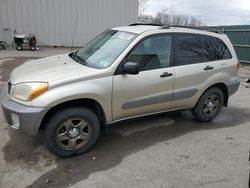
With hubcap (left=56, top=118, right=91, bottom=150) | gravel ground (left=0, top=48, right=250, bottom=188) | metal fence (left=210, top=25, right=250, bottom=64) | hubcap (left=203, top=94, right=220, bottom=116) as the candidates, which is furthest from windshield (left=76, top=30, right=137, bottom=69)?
metal fence (left=210, top=25, right=250, bottom=64)

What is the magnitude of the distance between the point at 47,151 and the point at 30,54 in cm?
885

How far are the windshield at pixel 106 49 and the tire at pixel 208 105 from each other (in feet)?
6.06

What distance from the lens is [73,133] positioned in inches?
127

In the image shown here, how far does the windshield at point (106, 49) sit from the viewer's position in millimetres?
3439

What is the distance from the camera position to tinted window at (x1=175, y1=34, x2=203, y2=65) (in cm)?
392

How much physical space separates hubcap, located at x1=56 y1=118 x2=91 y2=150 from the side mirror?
0.92m

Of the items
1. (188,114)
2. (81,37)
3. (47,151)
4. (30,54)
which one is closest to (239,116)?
(188,114)

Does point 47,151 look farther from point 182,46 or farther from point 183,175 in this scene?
point 182,46

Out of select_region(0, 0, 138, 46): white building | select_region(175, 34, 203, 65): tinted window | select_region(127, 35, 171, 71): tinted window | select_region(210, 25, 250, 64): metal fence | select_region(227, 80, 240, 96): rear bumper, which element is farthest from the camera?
select_region(0, 0, 138, 46): white building

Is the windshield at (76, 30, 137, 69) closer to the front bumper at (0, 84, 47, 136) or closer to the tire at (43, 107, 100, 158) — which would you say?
the tire at (43, 107, 100, 158)

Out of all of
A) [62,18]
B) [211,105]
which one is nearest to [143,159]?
[211,105]

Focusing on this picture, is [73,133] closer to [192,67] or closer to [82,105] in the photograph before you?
[82,105]

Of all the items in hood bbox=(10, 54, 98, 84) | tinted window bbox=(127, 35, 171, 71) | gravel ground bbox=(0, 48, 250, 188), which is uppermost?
tinted window bbox=(127, 35, 171, 71)

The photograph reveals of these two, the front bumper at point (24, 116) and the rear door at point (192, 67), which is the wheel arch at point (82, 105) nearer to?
the front bumper at point (24, 116)
